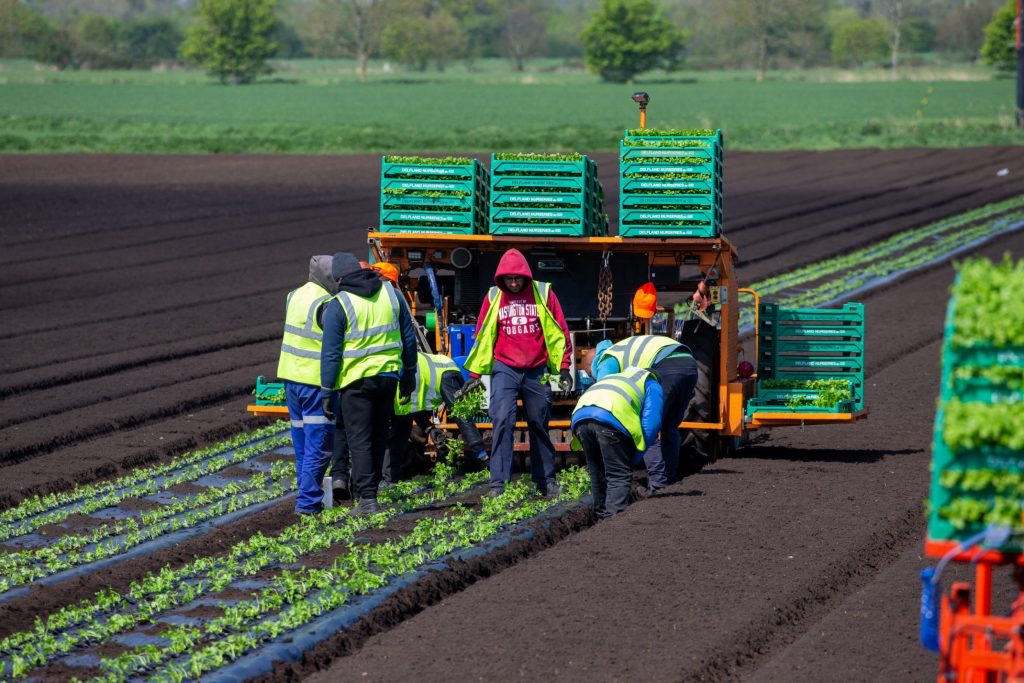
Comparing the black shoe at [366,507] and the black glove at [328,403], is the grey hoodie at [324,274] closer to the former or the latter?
the black glove at [328,403]

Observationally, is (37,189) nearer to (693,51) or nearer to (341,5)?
(341,5)

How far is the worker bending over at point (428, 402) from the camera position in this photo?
1245cm

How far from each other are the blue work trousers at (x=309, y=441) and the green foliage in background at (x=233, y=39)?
86404mm

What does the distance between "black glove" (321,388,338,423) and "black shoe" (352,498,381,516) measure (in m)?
0.59

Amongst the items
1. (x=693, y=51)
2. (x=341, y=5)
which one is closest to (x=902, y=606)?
(x=341, y=5)

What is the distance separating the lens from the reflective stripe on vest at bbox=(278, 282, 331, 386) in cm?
1136

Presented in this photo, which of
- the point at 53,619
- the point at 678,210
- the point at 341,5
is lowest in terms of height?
the point at 53,619

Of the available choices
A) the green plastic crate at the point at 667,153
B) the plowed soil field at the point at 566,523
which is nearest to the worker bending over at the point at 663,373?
the plowed soil field at the point at 566,523

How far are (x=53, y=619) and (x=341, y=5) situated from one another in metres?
126

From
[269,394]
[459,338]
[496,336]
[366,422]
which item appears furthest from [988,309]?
[269,394]

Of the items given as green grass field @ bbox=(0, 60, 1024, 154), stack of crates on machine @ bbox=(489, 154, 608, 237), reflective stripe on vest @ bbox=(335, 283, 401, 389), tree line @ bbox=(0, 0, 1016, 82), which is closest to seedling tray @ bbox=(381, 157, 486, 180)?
stack of crates on machine @ bbox=(489, 154, 608, 237)

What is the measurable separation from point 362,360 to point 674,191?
10.5 feet

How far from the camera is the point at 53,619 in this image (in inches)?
352

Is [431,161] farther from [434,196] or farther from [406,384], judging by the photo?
[406,384]
